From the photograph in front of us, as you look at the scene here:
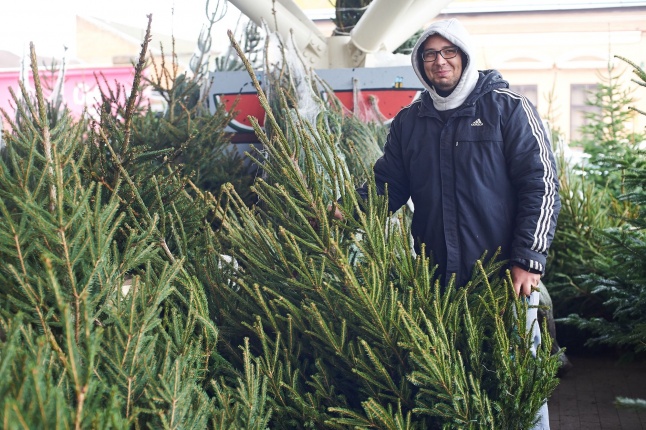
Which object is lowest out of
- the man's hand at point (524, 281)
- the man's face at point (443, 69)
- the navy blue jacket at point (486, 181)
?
the man's hand at point (524, 281)

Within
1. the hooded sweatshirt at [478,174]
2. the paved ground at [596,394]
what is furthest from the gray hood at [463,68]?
the paved ground at [596,394]

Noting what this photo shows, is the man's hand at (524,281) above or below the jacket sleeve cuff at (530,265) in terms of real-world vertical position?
below

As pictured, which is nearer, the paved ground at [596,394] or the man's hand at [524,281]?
the man's hand at [524,281]

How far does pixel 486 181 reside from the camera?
3.17 m

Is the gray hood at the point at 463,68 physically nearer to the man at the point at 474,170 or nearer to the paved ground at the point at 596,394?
the man at the point at 474,170

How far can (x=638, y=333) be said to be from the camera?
13.1 feet

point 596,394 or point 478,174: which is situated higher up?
point 478,174

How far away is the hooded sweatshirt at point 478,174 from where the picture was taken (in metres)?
3.06

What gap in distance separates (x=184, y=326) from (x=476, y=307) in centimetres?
98

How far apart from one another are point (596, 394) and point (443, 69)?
2.98 m

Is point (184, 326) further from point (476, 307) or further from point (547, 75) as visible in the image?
point (547, 75)

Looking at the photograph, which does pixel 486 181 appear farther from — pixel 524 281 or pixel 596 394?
pixel 596 394

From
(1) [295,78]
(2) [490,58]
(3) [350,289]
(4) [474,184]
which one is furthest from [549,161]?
(2) [490,58]

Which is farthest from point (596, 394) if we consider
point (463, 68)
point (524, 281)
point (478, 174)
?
point (463, 68)
